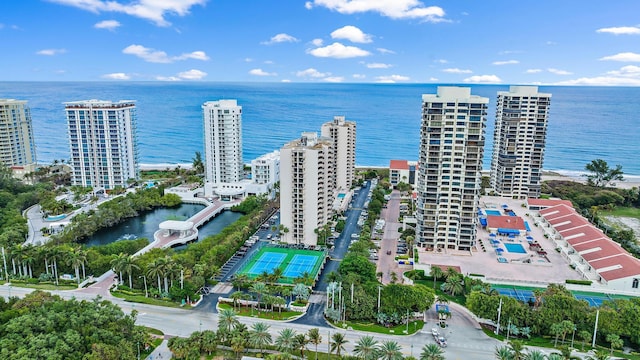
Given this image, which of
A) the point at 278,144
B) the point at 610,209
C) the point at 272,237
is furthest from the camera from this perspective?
the point at 278,144

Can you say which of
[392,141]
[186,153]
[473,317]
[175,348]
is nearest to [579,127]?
[392,141]

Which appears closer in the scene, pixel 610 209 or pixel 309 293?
pixel 309 293

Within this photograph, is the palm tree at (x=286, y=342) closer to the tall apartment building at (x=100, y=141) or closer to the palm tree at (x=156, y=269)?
the palm tree at (x=156, y=269)

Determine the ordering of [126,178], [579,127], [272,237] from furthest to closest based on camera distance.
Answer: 1. [579,127]
2. [126,178]
3. [272,237]

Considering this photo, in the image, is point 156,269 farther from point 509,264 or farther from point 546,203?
point 546,203

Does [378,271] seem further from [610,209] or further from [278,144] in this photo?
[278,144]

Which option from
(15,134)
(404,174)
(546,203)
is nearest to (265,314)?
(546,203)
